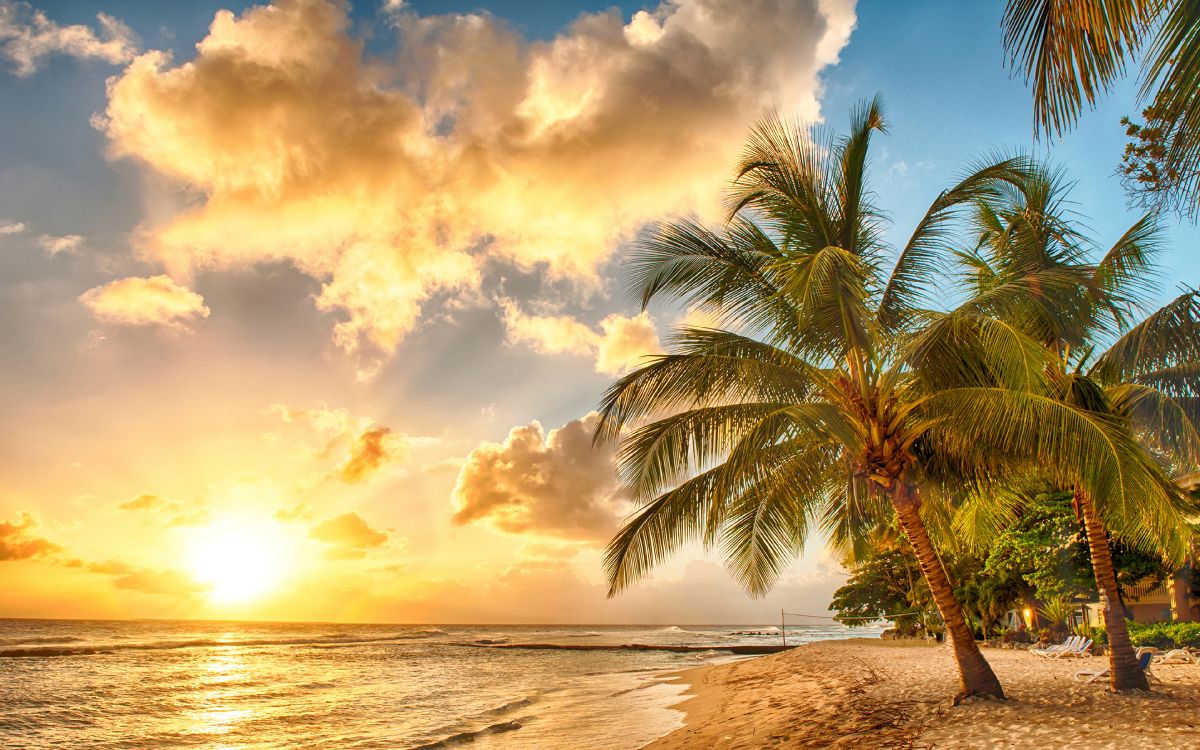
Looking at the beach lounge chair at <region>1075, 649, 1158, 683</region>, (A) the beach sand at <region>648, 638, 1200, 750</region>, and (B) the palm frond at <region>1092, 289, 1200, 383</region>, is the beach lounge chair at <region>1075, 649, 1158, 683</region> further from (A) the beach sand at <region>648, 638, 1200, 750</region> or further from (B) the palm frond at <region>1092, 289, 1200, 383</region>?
(B) the palm frond at <region>1092, 289, 1200, 383</region>

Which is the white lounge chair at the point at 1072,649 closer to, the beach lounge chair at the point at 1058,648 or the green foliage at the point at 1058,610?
the beach lounge chair at the point at 1058,648

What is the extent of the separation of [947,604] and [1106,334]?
15.3 ft

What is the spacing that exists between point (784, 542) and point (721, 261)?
370 centimetres

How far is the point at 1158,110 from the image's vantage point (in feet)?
10.7

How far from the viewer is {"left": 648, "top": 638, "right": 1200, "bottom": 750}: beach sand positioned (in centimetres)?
643

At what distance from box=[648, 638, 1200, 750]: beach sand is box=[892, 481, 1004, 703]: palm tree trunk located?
0.24 metres

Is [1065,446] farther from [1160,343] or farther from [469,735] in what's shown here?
[469,735]

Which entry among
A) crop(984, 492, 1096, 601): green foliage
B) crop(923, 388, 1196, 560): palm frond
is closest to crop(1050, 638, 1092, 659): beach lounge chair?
crop(984, 492, 1096, 601): green foliage

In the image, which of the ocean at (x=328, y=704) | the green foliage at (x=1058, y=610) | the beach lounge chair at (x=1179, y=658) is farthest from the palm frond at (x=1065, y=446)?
the green foliage at (x=1058, y=610)

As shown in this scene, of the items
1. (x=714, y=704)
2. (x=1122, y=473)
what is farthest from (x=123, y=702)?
(x=1122, y=473)

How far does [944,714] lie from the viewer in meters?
7.76

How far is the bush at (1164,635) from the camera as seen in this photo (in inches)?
589

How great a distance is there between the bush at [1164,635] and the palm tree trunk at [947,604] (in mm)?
9296

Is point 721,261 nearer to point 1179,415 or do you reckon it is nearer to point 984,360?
point 984,360
